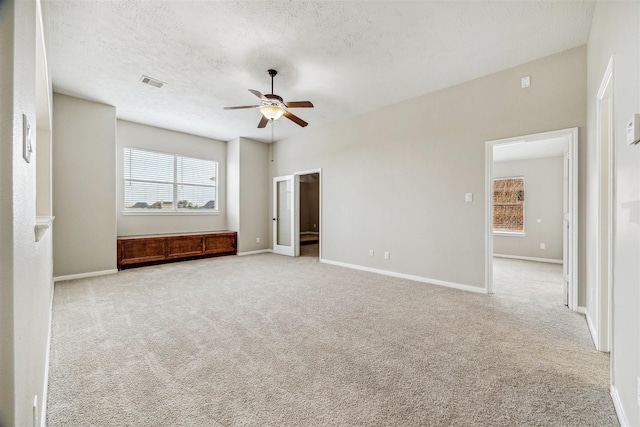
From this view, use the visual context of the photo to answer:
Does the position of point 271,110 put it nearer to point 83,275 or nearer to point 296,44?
point 296,44

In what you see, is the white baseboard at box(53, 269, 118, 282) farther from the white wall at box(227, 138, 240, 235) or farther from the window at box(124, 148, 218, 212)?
the white wall at box(227, 138, 240, 235)

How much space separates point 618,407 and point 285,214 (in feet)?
20.3

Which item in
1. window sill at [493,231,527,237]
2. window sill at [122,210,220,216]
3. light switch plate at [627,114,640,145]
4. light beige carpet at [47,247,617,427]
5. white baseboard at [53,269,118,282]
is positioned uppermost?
light switch plate at [627,114,640,145]

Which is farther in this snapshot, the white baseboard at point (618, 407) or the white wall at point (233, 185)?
the white wall at point (233, 185)

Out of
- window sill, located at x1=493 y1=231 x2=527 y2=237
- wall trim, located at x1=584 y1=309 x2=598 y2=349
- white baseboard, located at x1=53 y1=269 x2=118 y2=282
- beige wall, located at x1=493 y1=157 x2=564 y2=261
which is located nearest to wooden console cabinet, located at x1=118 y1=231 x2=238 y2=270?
white baseboard, located at x1=53 y1=269 x2=118 y2=282

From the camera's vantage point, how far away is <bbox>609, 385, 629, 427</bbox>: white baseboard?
1.41m

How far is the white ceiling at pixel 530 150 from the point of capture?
5.26m

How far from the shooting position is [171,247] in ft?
19.1

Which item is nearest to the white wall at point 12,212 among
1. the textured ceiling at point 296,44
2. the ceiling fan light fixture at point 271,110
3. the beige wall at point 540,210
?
the textured ceiling at point 296,44

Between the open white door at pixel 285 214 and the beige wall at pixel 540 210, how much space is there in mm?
5290

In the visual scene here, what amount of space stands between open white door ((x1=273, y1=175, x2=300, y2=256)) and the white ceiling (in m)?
4.43

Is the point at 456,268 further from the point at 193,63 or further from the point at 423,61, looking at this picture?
the point at 193,63

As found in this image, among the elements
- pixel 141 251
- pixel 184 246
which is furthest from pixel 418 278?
pixel 141 251

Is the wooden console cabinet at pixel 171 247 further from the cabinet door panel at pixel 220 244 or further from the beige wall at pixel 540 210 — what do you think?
the beige wall at pixel 540 210
